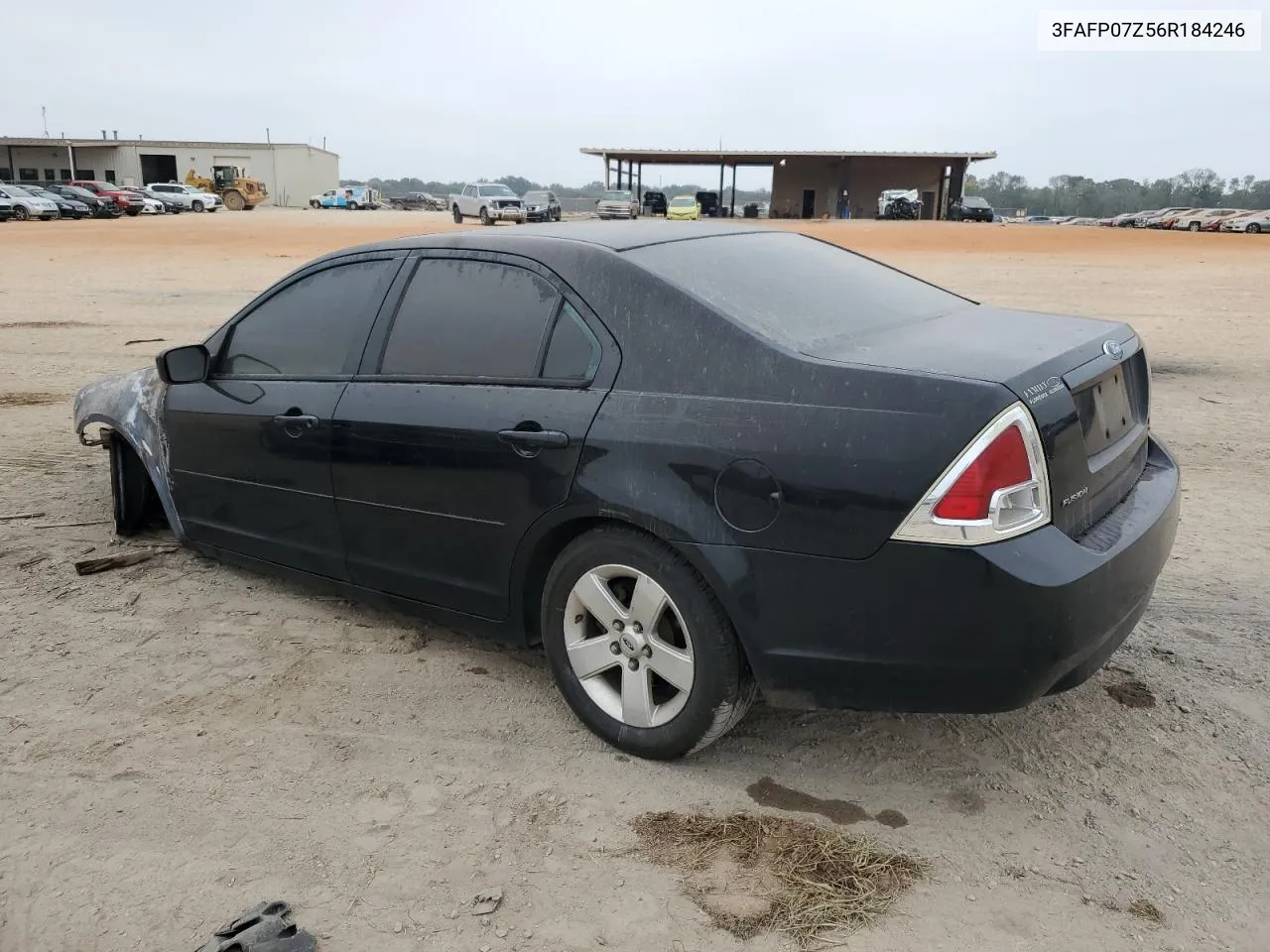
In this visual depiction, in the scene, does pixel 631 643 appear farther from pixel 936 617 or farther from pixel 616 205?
pixel 616 205

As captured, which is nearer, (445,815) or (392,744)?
(445,815)

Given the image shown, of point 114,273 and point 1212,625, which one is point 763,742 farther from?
A: point 114,273

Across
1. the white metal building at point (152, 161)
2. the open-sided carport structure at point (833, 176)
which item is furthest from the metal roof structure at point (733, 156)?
the white metal building at point (152, 161)

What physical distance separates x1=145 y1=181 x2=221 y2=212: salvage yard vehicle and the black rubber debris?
6109 cm

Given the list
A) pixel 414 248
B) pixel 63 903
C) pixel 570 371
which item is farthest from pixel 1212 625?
pixel 63 903

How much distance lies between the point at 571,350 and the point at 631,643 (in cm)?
94

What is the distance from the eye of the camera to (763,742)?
3369 mm

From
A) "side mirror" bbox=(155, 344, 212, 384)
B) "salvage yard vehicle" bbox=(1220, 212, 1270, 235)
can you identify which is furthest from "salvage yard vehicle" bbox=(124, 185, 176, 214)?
"side mirror" bbox=(155, 344, 212, 384)

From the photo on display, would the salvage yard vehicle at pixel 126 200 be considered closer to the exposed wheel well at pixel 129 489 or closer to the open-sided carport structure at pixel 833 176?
the open-sided carport structure at pixel 833 176

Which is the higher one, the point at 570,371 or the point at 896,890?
the point at 570,371

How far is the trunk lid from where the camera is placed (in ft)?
8.83

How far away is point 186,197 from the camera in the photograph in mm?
57688

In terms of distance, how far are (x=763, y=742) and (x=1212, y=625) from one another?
2.03m

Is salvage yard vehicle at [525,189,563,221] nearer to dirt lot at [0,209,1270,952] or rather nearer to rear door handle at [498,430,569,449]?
dirt lot at [0,209,1270,952]
